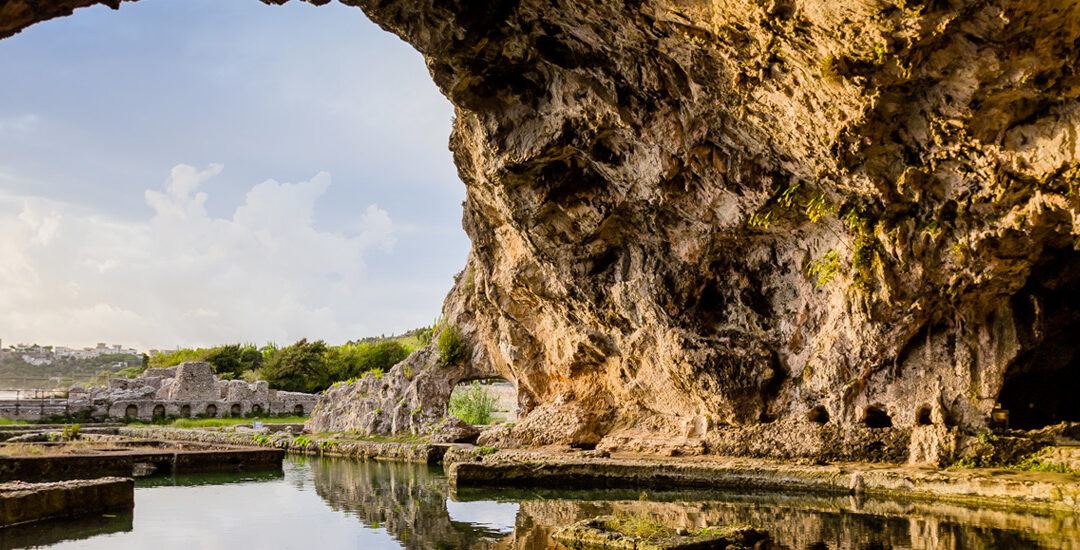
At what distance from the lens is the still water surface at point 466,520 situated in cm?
880

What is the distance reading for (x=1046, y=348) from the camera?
49.1ft

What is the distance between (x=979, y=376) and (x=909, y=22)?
7112 millimetres

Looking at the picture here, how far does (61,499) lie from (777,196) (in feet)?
40.0

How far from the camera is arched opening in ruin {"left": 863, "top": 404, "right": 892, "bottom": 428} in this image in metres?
14.5

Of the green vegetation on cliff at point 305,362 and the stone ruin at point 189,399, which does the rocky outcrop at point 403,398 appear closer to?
the stone ruin at point 189,399

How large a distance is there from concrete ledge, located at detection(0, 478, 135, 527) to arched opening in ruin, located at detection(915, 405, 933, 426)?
13.1 metres

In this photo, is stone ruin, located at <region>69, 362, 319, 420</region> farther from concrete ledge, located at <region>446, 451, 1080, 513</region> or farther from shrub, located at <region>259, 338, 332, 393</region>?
concrete ledge, located at <region>446, 451, 1080, 513</region>

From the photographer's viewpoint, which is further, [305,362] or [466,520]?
[305,362]

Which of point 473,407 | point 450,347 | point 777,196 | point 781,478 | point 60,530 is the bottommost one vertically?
point 781,478

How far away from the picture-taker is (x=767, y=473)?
13.6 m

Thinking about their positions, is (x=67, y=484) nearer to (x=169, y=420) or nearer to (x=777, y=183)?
(x=777, y=183)

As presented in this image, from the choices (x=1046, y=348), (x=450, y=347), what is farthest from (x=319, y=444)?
(x=1046, y=348)

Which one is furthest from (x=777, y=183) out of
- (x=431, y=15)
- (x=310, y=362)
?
(x=310, y=362)

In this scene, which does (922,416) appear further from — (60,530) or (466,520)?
(60,530)
